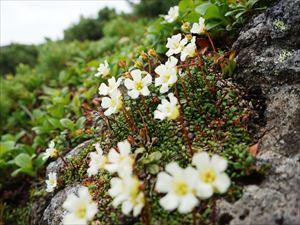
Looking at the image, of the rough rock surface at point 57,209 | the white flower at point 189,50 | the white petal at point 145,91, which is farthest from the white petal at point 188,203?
the rough rock surface at point 57,209

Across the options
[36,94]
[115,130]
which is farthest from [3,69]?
[115,130]

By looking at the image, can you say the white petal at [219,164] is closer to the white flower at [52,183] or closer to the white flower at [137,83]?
the white flower at [137,83]

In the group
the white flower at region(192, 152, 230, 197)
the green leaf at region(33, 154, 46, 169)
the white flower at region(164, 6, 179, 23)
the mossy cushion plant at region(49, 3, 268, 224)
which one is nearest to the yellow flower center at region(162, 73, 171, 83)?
the mossy cushion plant at region(49, 3, 268, 224)

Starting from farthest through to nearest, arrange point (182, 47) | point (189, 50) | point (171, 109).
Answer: point (182, 47), point (189, 50), point (171, 109)

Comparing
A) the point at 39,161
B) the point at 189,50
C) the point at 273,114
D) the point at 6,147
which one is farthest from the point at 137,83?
the point at 6,147

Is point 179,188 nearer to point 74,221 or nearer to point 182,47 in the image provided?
point 74,221

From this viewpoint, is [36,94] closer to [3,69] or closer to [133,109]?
[133,109]
